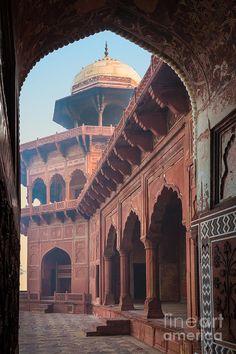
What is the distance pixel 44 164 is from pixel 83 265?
5.12m

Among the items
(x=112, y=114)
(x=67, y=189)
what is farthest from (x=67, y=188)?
(x=112, y=114)

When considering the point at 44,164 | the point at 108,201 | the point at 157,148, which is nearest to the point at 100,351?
the point at 157,148

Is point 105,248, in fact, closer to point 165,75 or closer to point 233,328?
point 165,75

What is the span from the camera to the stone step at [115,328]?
1205 centimetres

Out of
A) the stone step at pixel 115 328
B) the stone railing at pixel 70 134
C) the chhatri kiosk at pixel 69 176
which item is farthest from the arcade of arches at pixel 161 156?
the stone railing at pixel 70 134

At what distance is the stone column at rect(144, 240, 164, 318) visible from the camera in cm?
1095

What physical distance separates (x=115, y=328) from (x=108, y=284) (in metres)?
5.45

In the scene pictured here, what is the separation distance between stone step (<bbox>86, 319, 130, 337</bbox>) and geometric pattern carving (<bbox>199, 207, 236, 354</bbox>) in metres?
7.33

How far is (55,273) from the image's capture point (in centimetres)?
2403

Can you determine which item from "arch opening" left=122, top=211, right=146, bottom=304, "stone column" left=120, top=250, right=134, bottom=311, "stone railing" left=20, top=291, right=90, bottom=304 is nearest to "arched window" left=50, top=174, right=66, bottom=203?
"stone railing" left=20, top=291, right=90, bottom=304

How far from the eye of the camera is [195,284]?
7668mm

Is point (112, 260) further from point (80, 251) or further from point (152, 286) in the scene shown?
point (152, 286)

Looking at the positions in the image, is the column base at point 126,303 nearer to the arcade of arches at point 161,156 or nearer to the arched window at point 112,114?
the arcade of arches at point 161,156

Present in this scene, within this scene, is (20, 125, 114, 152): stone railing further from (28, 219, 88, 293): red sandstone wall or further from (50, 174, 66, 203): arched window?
(28, 219, 88, 293): red sandstone wall
